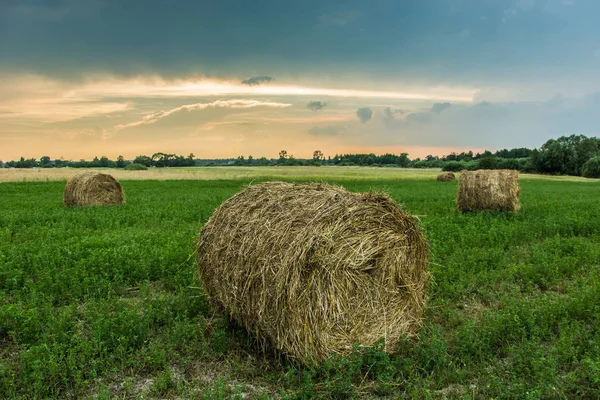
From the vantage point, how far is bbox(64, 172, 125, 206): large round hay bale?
66.9 feet

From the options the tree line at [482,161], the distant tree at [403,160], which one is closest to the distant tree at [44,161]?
the tree line at [482,161]

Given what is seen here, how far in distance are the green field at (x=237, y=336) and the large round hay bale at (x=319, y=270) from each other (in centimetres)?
34

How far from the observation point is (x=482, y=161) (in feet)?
317

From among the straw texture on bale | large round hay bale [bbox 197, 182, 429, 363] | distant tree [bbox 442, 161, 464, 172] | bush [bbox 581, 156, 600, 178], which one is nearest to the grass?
bush [bbox 581, 156, 600, 178]

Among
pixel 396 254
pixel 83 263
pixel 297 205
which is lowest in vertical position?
pixel 83 263

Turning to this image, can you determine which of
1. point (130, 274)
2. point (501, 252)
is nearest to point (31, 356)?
point (130, 274)

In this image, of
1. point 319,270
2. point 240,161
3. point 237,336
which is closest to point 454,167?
point 240,161

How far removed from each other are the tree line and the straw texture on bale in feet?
236

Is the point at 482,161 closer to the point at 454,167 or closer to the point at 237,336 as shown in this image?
the point at 454,167

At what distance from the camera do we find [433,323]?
6.78 meters

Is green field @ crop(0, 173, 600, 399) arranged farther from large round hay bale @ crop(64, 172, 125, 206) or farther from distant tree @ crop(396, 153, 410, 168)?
distant tree @ crop(396, 153, 410, 168)

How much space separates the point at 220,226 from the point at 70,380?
2.70 m

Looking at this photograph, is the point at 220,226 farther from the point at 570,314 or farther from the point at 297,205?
the point at 570,314

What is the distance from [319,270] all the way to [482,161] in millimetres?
98855
